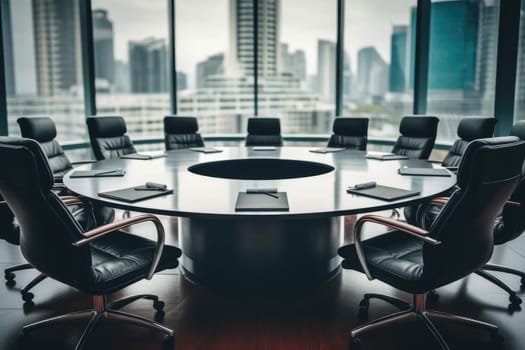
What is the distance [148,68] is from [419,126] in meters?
4.36

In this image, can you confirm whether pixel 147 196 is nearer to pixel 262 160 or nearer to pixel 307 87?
pixel 262 160

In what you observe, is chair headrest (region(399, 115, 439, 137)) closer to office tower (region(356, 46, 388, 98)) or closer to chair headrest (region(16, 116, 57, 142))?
office tower (region(356, 46, 388, 98))

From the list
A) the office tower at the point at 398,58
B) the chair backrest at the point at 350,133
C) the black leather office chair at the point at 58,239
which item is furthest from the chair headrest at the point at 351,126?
the black leather office chair at the point at 58,239

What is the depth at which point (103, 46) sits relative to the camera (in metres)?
6.21

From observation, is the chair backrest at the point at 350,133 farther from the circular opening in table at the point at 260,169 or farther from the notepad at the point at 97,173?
the notepad at the point at 97,173

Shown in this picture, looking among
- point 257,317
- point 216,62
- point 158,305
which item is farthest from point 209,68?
point 257,317

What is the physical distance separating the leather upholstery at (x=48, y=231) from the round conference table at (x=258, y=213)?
31 centimetres

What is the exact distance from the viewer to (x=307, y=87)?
6.89 m

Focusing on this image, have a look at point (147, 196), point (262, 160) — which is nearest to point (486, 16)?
point (262, 160)

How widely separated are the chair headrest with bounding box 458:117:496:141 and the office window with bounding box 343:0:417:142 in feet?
7.53

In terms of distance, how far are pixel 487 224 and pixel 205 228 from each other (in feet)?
5.50

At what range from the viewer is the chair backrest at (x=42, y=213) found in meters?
1.77

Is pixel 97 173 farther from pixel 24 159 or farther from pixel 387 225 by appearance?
pixel 387 225

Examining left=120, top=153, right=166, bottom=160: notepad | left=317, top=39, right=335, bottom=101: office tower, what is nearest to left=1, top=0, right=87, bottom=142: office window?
left=120, top=153, right=166, bottom=160: notepad
